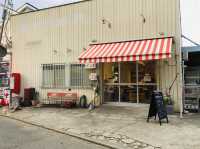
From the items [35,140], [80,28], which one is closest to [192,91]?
[80,28]

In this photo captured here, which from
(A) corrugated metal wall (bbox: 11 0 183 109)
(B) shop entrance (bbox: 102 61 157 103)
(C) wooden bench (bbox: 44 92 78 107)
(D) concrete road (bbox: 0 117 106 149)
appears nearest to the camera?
(D) concrete road (bbox: 0 117 106 149)

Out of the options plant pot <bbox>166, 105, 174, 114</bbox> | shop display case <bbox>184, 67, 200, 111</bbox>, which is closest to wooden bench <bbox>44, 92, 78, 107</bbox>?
plant pot <bbox>166, 105, 174, 114</bbox>

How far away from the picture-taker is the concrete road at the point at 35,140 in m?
6.69

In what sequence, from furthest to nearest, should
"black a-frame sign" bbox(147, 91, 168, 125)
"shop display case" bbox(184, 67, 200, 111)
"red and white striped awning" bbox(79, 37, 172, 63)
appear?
"shop display case" bbox(184, 67, 200, 111) < "red and white striped awning" bbox(79, 37, 172, 63) < "black a-frame sign" bbox(147, 91, 168, 125)

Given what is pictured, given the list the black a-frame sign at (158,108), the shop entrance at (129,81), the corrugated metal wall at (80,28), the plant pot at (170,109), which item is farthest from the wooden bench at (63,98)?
the black a-frame sign at (158,108)

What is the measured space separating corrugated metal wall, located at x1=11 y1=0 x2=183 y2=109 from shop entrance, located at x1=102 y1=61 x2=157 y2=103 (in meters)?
0.77

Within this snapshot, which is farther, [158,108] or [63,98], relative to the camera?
[63,98]

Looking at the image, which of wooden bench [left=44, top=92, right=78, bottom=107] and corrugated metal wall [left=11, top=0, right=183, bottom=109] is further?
wooden bench [left=44, top=92, right=78, bottom=107]

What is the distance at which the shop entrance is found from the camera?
12.1 meters

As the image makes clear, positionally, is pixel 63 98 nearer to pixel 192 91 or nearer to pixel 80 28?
pixel 80 28

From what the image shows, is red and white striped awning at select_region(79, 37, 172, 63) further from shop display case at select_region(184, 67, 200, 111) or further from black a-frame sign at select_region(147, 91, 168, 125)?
shop display case at select_region(184, 67, 200, 111)

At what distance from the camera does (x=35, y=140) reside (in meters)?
7.30

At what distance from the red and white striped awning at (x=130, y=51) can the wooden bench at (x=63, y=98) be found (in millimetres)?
2812

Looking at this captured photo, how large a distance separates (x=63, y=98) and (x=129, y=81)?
156 inches
